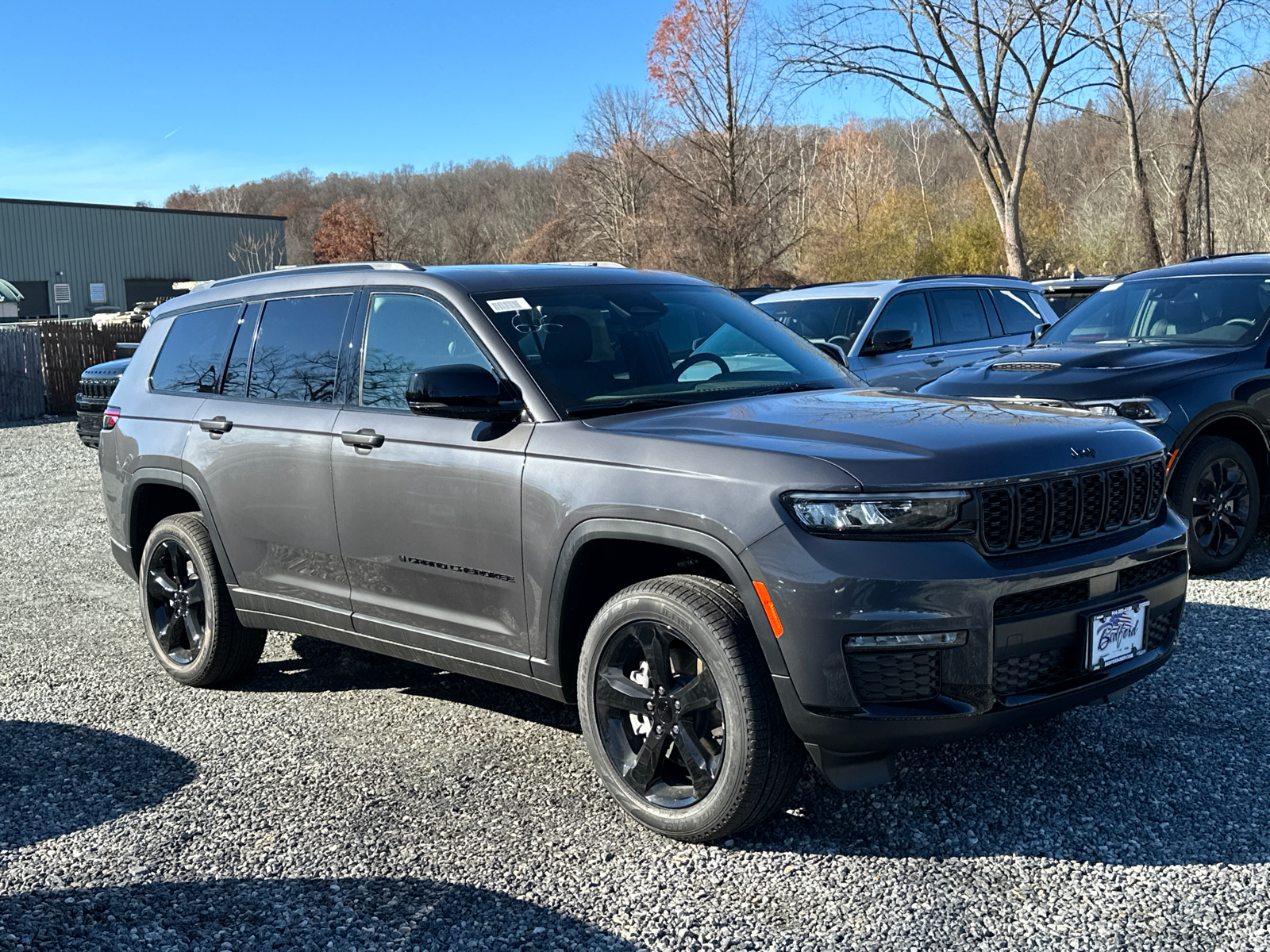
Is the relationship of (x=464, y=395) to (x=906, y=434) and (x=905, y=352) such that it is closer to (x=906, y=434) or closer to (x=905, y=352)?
(x=906, y=434)

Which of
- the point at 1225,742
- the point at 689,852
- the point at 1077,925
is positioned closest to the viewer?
the point at 1077,925

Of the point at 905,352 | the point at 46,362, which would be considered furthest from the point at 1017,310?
the point at 46,362

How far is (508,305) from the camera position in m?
4.48

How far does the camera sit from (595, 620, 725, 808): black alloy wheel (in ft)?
12.0

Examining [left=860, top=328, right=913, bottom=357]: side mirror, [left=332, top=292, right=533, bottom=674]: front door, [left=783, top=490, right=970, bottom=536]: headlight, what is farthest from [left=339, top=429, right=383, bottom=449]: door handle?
[left=860, top=328, right=913, bottom=357]: side mirror

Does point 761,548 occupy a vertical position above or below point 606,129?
below

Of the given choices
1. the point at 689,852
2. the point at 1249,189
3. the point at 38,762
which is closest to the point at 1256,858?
the point at 689,852

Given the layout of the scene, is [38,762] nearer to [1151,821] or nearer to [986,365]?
[1151,821]

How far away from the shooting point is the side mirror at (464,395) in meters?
3.98

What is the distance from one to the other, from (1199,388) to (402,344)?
4.93 meters

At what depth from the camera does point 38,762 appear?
4.71 m

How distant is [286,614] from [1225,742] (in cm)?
382

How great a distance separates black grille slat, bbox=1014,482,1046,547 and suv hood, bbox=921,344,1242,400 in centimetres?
376

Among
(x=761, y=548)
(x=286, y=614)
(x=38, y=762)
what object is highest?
(x=761, y=548)
